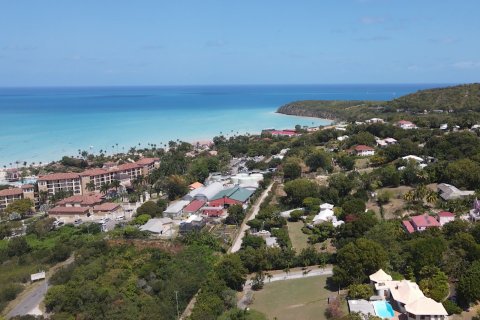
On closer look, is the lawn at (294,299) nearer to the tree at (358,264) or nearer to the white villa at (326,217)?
the tree at (358,264)

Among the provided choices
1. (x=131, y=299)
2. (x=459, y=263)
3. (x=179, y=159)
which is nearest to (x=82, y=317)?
(x=131, y=299)

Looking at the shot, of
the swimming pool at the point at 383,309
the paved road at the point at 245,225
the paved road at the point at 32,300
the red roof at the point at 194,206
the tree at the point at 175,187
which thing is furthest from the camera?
the tree at the point at 175,187

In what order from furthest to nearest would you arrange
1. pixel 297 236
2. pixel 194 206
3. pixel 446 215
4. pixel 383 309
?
1. pixel 194 206
2. pixel 297 236
3. pixel 446 215
4. pixel 383 309

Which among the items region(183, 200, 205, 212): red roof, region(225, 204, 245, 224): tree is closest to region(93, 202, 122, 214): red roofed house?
region(183, 200, 205, 212): red roof

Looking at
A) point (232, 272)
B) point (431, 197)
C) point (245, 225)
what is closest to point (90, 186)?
point (245, 225)

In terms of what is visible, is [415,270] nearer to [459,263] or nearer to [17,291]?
[459,263]

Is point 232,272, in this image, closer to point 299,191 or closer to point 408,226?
point 408,226

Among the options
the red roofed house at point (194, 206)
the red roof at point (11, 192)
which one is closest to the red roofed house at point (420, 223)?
the red roofed house at point (194, 206)
